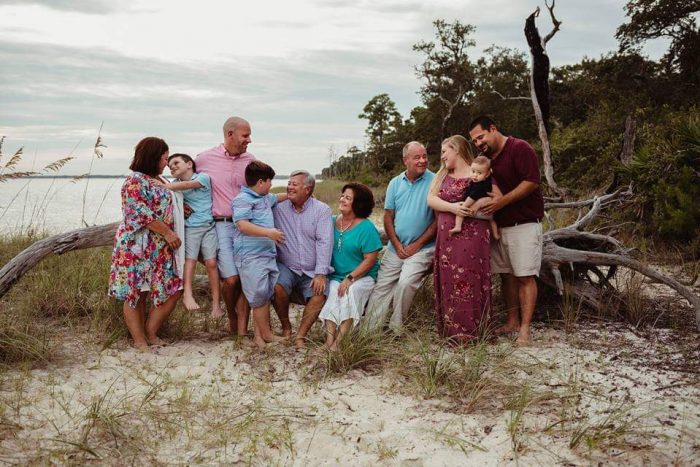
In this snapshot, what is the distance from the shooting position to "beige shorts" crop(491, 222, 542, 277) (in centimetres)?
535

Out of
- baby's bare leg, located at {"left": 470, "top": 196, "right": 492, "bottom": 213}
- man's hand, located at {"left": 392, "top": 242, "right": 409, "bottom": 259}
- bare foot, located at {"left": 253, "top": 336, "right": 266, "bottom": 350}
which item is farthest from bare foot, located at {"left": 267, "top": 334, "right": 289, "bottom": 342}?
baby's bare leg, located at {"left": 470, "top": 196, "right": 492, "bottom": 213}

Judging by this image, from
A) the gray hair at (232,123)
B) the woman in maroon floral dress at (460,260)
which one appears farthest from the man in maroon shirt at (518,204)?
the gray hair at (232,123)

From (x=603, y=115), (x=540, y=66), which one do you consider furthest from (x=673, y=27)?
(x=540, y=66)

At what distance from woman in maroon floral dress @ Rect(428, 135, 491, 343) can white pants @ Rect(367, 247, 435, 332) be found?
0.21 metres

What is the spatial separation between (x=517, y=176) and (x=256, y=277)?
238cm

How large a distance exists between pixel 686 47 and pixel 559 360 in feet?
67.7

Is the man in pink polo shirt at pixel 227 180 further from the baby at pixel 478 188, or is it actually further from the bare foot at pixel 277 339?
the baby at pixel 478 188

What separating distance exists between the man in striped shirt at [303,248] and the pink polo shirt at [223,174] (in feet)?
1.32

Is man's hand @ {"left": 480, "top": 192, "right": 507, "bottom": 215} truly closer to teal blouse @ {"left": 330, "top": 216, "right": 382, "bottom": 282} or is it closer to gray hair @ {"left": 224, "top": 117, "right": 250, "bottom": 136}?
teal blouse @ {"left": 330, "top": 216, "right": 382, "bottom": 282}

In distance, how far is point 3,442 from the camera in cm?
358

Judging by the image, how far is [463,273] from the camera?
16.9 feet

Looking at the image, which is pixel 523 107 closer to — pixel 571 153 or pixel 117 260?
pixel 571 153

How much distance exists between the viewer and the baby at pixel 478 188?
5.04 meters

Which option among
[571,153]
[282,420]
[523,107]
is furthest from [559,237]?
[523,107]
